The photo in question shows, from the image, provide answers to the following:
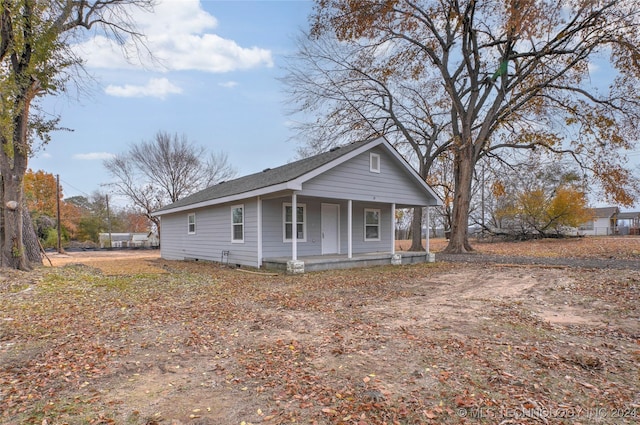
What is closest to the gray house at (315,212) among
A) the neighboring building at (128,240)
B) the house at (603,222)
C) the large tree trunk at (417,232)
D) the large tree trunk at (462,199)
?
the large tree trunk at (462,199)

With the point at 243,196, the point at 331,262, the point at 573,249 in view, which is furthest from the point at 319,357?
the point at 573,249

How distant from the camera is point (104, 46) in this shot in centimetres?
1070

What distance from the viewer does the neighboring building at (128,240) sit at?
112ft

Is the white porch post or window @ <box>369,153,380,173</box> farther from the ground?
window @ <box>369,153,380,173</box>

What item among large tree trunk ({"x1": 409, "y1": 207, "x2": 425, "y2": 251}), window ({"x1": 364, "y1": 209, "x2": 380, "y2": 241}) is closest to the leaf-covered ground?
window ({"x1": 364, "y1": 209, "x2": 380, "y2": 241})

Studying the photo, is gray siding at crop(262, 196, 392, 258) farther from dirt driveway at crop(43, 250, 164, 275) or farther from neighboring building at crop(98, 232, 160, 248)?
neighboring building at crop(98, 232, 160, 248)

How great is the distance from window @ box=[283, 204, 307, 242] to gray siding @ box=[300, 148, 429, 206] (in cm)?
172

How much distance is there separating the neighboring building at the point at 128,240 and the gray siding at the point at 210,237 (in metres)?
16.9

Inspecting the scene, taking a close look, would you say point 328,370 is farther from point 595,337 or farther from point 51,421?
point 595,337

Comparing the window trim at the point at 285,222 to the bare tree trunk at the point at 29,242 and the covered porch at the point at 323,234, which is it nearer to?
the covered porch at the point at 323,234

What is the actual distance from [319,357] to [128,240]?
40311mm

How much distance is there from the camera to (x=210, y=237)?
46.6ft

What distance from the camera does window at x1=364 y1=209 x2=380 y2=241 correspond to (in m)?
14.6

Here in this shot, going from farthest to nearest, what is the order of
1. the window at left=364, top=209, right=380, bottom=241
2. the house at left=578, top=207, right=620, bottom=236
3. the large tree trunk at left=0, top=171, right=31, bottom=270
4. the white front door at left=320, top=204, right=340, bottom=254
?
the house at left=578, top=207, right=620, bottom=236, the window at left=364, top=209, right=380, bottom=241, the white front door at left=320, top=204, right=340, bottom=254, the large tree trunk at left=0, top=171, right=31, bottom=270
